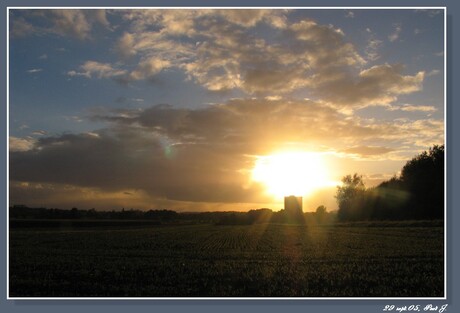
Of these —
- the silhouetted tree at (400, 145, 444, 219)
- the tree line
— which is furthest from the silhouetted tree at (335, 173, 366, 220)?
the silhouetted tree at (400, 145, 444, 219)

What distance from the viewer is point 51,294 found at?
1814 centimetres

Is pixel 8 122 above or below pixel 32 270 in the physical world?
above

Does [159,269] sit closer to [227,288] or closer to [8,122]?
[227,288]

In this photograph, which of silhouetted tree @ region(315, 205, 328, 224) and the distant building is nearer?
the distant building

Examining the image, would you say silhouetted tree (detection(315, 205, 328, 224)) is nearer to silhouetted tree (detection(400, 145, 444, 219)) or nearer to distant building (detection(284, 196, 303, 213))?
distant building (detection(284, 196, 303, 213))

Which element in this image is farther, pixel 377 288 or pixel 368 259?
pixel 368 259

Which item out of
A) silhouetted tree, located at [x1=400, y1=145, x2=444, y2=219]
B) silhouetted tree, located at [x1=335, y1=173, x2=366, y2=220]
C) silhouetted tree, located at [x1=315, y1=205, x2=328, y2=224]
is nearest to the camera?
silhouetted tree, located at [x1=400, y1=145, x2=444, y2=219]

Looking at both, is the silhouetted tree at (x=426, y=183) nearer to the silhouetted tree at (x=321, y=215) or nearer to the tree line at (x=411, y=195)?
the tree line at (x=411, y=195)

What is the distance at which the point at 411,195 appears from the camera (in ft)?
304

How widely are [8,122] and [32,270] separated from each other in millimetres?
12047

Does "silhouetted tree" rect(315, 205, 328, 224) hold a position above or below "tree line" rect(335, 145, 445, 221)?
below

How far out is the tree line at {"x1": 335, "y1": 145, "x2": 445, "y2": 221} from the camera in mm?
85062

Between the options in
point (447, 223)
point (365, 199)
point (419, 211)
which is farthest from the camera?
point (365, 199)

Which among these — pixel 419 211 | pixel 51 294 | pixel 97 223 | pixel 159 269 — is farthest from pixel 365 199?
pixel 51 294
